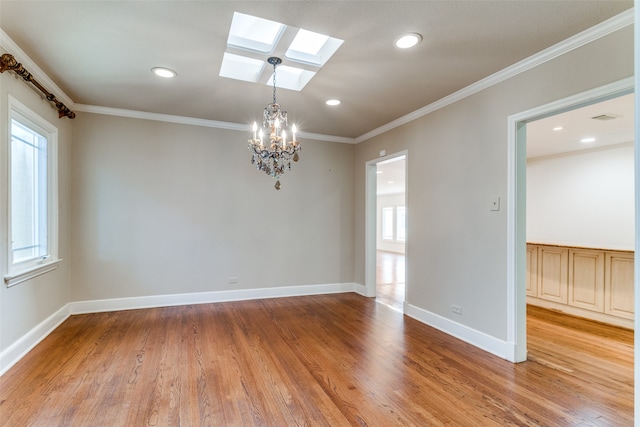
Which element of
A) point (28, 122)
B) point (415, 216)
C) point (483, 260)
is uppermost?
point (28, 122)

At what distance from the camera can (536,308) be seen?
15.3 feet

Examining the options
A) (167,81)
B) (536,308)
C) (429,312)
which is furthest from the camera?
(536,308)

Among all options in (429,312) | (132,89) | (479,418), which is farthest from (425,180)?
(132,89)

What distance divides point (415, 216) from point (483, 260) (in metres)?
1.12

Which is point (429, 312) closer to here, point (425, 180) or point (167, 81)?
point (425, 180)

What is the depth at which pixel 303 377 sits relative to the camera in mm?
2562

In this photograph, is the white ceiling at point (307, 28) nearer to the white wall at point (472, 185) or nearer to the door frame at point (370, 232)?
the white wall at point (472, 185)

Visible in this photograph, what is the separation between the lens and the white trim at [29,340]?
2.62 m

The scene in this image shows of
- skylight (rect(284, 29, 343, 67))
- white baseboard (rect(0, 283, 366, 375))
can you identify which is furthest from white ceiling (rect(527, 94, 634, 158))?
white baseboard (rect(0, 283, 366, 375))

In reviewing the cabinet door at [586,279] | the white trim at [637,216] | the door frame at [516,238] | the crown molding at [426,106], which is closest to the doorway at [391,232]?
the crown molding at [426,106]

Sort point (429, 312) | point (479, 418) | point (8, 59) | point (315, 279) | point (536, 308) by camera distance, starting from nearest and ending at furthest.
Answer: point (479, 418), point (8, 59), point (429, 312), point (536, 308), point (315, 279)

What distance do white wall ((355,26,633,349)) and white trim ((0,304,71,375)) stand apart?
13.6 ft

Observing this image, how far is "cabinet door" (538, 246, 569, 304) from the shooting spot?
440 centimetres

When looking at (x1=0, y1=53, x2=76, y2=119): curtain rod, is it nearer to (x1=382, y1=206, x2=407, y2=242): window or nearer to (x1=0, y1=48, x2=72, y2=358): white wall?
(x1=0, y1=48, x2=72, y2=358): white wall
